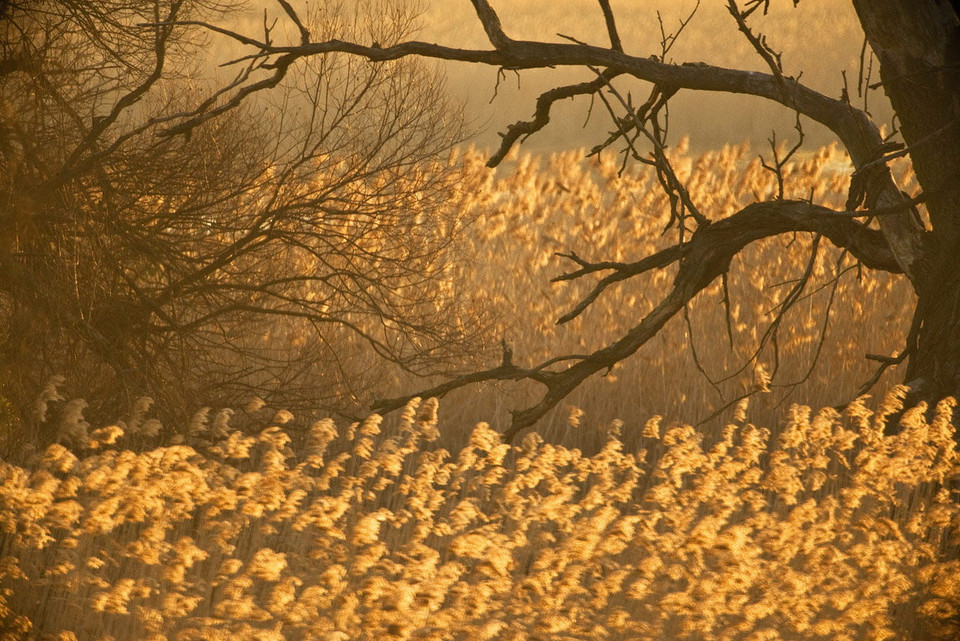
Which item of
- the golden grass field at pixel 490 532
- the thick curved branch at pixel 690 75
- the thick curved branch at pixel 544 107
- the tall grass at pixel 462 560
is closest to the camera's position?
the tall grass at pixel 462 560

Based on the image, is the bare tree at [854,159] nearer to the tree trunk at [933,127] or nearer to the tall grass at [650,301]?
the tree trunk at [933,127]

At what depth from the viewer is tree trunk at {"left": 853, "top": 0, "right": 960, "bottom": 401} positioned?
202 inches

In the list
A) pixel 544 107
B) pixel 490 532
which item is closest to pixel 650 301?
pixel 544 107

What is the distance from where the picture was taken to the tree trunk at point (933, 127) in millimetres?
5137

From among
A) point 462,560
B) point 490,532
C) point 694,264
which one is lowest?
point 490,532

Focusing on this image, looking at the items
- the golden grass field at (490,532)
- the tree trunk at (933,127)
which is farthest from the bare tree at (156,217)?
the tree trunk at (933,127)

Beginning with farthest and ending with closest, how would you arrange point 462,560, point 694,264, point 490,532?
point 694,264 < point 462,560 < point 490,532

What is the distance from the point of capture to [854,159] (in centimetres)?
556

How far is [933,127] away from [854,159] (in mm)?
435

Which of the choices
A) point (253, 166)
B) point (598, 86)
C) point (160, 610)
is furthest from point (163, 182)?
point (160, 610)

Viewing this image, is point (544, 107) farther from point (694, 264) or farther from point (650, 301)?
point (650, 301)

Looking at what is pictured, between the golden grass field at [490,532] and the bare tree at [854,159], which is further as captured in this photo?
the bare tree at [854,159]

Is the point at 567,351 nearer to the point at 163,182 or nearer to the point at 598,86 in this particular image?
the point at 598,86

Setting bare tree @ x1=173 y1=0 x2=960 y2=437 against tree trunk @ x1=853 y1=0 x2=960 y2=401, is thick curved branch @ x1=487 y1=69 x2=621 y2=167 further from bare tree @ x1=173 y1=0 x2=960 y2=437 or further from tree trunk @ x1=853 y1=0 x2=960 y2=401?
tree trunk @ x1=853 y1=0 x2=960 y2=401
